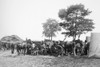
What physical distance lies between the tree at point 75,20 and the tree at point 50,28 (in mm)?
27368

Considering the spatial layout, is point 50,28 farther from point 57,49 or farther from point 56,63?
point 56,63

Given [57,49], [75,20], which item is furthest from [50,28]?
[57,49]

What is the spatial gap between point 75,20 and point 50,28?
31237mm

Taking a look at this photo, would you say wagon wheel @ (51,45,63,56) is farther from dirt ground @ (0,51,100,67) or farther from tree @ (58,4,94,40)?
tree @ (58,4,94,40)

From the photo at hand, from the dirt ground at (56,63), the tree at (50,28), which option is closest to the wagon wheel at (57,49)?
the dirt ground at (56,63)

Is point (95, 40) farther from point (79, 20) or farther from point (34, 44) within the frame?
point (79, 20)

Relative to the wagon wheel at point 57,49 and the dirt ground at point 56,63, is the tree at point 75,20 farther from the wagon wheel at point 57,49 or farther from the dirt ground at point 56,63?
the dirt ground at point 56,63

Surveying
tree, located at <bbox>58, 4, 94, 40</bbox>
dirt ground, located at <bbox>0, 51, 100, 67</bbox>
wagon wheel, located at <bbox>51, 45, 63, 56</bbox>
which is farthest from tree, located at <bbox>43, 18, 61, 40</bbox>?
dirt ground, located at <bbox>0, 51, 100, 67</bbox>

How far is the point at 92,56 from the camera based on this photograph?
14.0 metres

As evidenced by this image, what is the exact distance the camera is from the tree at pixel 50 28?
7181 cm

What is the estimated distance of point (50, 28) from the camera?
72875mm

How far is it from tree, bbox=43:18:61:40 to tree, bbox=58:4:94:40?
89.8ft

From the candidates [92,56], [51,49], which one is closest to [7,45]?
[51,49]

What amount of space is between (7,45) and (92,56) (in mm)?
21428
